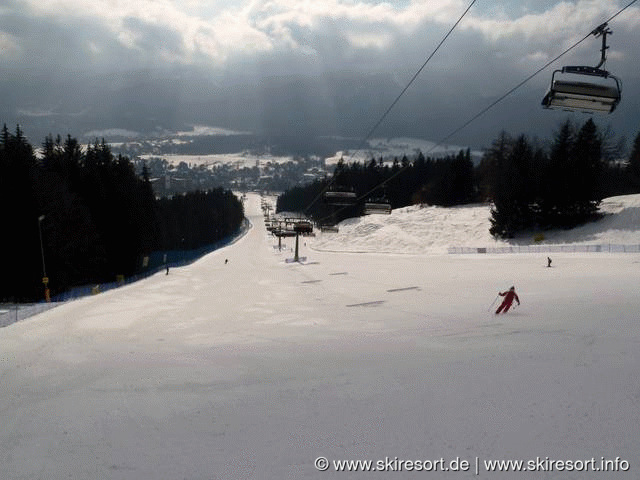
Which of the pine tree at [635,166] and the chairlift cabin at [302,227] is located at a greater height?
the pine tree at [635,166]

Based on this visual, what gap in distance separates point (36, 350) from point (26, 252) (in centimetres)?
3222

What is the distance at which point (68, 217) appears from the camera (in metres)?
45.7

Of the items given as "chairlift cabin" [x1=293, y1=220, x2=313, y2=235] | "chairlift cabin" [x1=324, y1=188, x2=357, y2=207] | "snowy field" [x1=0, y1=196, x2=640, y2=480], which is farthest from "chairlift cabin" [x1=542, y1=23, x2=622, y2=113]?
"chairlift cabin" [x1=293, y1=220, x2=313, y2=235]

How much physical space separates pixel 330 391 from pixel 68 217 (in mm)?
47896

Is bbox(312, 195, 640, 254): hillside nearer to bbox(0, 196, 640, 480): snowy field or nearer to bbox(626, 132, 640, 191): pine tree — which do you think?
bbox(626, 132, 640, 191): pine tree

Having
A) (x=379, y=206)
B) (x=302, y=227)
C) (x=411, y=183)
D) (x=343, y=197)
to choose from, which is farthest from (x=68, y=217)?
(x=411, y=183)

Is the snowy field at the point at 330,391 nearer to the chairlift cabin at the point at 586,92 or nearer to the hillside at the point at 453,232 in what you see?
the chairlift cabin at the point at 586,92

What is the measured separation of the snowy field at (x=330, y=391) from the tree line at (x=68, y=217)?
2630cm

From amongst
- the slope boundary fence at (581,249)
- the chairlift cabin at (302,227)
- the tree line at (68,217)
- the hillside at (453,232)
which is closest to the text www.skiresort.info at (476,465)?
the slope boundary fence at (581,249)

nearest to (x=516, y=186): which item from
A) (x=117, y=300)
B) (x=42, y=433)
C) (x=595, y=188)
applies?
(x=595, y=188)

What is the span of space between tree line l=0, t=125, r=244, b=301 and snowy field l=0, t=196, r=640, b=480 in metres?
26.3

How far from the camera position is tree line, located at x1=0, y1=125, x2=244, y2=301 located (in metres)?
38.4

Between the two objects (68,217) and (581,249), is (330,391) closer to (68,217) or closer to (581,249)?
(581,249)

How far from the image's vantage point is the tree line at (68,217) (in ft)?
126
